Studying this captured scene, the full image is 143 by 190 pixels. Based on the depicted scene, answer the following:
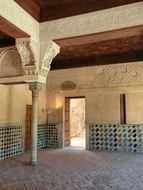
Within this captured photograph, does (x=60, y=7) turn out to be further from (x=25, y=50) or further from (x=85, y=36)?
(x=25, y=50)

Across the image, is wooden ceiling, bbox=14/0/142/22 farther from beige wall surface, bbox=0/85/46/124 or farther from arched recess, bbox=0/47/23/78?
beige wall surface, bbox=0/85/46/124

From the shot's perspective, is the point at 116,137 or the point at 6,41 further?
the point at 116,137

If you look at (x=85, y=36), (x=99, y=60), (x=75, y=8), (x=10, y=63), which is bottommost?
(x=10, y=63)

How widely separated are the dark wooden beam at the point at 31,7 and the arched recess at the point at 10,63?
1401 millimetres

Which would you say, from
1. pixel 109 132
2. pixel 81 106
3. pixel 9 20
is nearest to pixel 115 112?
pixel 109 132

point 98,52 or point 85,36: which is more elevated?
point 98,52

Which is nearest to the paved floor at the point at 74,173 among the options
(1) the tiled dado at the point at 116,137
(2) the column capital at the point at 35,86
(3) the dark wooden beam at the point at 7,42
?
(1) the tiled dado at the point at 116,137

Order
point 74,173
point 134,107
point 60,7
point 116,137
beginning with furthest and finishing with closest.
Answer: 1. point 116,137
2. point 134,107
3. point 60,7
4. point 74,173

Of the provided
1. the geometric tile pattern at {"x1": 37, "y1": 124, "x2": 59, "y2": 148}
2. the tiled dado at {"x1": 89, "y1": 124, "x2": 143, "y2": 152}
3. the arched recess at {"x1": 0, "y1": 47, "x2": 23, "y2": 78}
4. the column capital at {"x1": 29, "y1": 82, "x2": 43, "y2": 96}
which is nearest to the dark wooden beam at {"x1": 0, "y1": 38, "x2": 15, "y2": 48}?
the arched recess at {"x1": 0, "y1": 47, "x2": 23, "y2": 78}

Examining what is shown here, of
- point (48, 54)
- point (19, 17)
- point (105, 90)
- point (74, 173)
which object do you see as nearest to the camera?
point (19, 17)

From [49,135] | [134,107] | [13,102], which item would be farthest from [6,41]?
[134,107]

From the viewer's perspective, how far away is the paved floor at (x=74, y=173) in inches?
149

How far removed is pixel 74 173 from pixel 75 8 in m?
3.52

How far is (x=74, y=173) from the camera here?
4574 millimetres
